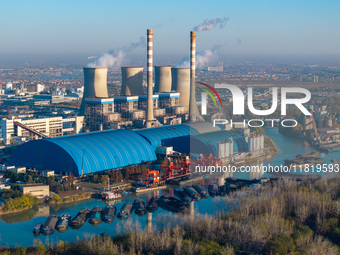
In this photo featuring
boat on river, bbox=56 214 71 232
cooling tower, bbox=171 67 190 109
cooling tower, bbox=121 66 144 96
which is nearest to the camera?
boat on river, bbox=56 214 71 232

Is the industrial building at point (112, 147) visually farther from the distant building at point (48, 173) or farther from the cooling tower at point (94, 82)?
the cooling tower at point (94, 82)

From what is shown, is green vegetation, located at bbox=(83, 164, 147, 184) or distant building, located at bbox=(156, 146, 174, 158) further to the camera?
distant building, located at bbox=(156, 146, 174, 158)

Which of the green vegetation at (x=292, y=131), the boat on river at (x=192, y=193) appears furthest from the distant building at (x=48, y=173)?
the green vegetation at (x=292, y=131)

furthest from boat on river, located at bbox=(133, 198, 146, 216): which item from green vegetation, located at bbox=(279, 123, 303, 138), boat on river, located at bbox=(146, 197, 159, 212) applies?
green vegetation, located at bbox=(279, 123, 303, 138)

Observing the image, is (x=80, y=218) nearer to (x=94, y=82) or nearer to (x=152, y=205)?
(x=152, y=205)

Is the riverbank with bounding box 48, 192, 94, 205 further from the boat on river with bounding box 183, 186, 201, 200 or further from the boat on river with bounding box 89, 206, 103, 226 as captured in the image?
the boat on river with bounding box 183, 186, 201, 200
